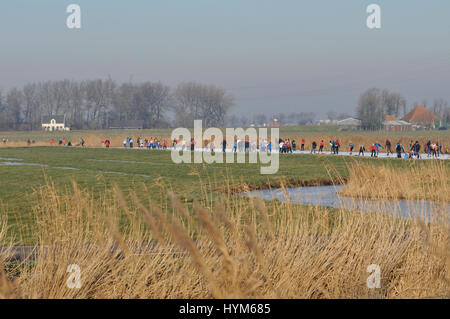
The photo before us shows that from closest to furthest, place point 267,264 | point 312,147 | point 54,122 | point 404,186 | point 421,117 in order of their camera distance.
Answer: point 267,264 → point 404,186 → point 312,147 → point 421,117 → point 54,122

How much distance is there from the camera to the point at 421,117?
124 m

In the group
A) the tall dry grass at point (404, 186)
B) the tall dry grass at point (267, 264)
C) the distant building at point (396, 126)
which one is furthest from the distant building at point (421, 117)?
the tall dry grass at point (267, 264)

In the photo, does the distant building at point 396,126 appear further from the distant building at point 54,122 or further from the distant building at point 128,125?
the distant building at point 54,122

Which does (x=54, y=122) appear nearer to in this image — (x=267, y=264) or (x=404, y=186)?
(x=404, y=186)

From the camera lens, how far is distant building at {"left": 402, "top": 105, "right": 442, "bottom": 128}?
121 m

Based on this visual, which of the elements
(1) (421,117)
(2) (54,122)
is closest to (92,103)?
(2) (54,122)

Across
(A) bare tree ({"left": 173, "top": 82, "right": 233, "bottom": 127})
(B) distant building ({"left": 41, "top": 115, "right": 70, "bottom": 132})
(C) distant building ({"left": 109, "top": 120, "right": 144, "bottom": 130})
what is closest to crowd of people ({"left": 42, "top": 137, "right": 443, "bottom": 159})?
(A) bare tree ({"left": 173, "top": 82, "right": 233, "bottom": 127})

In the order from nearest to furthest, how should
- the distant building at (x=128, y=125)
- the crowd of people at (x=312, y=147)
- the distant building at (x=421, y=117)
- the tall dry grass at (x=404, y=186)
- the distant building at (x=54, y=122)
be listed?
the tall dry grass at (x=404, y=186) → the crowd of people at (x=312, y=147) → the distant building at (x=128, y=125) → the distant building at (x=421, y=117) → the distant building at (x=54, y=122)

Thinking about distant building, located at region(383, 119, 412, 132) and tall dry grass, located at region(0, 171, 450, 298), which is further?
distant building, located at region(383, 119, 412, 132)

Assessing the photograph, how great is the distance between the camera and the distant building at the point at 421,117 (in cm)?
12138

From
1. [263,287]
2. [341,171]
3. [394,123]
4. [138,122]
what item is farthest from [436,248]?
[138,122]

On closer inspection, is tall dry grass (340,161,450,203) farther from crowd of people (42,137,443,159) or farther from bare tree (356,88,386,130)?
bare tree (356,88,386,130)
